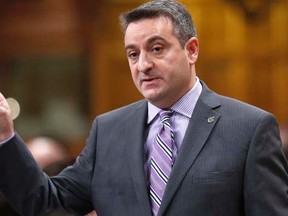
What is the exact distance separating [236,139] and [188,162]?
0.17m

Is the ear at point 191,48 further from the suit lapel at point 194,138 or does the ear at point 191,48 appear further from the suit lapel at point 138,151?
the suit lapel at point 138,151

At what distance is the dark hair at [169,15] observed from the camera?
8.71 ft

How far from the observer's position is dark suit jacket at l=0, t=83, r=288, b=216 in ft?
8.17

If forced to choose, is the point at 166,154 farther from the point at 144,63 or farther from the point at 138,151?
the point at 144,63

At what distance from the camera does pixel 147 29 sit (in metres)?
2.62

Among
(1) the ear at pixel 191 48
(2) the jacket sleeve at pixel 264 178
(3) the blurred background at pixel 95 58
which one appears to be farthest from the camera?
(3) the blurred background at pixel 95 58

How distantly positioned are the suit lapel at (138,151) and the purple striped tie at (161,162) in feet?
0.11

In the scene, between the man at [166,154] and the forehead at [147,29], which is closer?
the man at [166,154]

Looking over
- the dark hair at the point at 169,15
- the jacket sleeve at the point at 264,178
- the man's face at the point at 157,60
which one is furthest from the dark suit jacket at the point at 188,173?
the dark hair at the point at 169,15

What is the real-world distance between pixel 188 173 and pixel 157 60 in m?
0.38

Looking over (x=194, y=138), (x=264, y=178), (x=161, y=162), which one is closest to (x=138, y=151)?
(x=161, y=162)

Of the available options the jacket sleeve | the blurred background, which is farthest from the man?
the blurred background

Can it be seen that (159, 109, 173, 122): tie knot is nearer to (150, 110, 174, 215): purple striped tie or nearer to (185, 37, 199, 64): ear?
(150, 110, 174, 215): purple striped tie

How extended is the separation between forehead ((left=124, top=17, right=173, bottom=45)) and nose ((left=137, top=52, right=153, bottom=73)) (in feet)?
0.17
